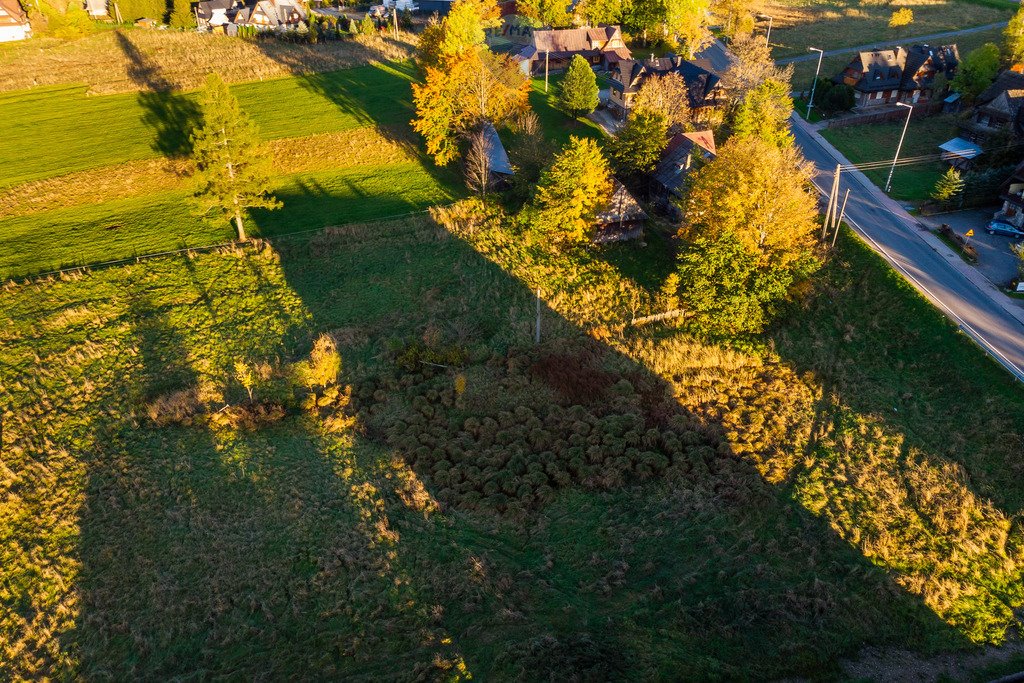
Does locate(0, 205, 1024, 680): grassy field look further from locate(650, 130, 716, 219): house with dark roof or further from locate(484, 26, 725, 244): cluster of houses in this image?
locate(650, 130, 716, 219): house with dark roof

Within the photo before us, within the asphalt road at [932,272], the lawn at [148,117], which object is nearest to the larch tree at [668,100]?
the asphalt road at [932,272]

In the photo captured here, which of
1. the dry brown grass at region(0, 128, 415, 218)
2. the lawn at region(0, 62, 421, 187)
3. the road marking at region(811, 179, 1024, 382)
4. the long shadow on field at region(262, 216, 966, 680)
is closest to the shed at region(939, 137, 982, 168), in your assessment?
the road marking at region(811, 179, 1024, 382)

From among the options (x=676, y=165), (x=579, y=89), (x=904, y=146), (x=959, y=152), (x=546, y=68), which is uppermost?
(x=546, y=68)

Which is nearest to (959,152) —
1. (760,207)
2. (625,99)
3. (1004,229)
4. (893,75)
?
(1004,229)

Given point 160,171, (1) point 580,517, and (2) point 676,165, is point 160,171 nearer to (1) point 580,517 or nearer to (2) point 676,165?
(2) point 676,165

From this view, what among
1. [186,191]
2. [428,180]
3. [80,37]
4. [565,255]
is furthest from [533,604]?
[80,37]

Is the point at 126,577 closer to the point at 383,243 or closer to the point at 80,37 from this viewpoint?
the point at 383,243
